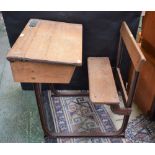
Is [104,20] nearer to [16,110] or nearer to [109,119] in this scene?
[109,119]

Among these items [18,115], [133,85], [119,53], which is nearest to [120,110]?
[133,85]

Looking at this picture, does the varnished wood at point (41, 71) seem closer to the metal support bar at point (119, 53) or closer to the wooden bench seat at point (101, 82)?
the wooden bench seat at point (101, 82)

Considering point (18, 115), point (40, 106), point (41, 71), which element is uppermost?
point (41, 71)

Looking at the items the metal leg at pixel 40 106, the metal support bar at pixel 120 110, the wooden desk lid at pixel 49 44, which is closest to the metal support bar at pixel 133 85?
the metal support bar at pixel 120 110

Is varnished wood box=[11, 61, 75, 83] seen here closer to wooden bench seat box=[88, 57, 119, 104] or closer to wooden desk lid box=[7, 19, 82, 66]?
wooden desk lid box=[7, 19, 82, 66]

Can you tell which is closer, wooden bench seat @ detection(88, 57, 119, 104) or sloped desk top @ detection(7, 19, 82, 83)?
sloped desk top @ detection(7, 19, 82, 83)

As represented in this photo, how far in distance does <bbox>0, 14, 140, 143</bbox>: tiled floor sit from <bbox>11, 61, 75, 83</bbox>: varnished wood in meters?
0.66

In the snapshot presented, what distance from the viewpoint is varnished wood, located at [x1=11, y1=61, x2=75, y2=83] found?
1.20 m

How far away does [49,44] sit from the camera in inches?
52.2

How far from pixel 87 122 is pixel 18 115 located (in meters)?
0.61

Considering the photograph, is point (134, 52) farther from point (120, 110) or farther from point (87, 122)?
point (87, 122)

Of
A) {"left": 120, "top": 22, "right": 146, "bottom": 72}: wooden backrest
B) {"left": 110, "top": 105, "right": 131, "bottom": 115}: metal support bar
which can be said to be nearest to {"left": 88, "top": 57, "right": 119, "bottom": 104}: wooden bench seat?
{"left": 110, "top": 105, "right": 131, "bottom": 115}: metal support bar

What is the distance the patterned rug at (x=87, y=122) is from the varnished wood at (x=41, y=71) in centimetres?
67

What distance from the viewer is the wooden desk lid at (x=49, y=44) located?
3.87 feet
